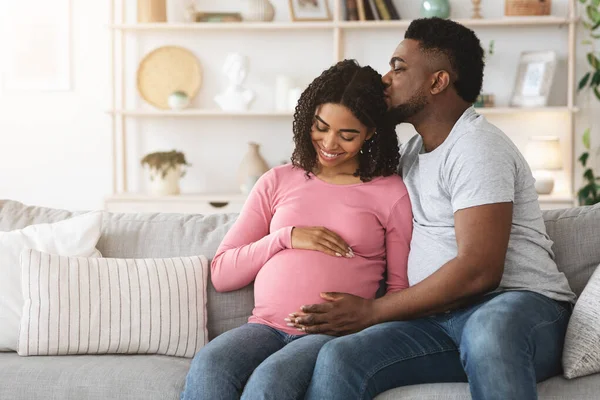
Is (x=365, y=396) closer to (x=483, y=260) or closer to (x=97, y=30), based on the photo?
(x=483, y=260)

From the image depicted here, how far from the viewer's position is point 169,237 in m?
2.33

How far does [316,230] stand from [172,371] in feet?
1.59

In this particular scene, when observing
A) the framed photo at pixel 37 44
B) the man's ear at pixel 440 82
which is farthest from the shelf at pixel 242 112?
the man's ear at pixel 440 82

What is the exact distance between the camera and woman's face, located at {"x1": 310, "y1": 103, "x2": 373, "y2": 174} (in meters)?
2.14

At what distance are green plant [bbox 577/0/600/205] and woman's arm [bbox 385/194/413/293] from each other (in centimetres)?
254

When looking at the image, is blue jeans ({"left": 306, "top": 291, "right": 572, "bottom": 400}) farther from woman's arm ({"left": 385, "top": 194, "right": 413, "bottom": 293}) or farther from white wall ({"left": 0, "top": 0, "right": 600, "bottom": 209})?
white wall ({"left": 0, "top": 0, "right": 600, "bottom": 209})

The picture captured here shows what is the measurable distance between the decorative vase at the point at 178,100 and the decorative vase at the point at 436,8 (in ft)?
4.45

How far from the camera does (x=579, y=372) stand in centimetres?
183

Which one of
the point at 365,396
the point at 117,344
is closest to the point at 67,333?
the point at 117,344

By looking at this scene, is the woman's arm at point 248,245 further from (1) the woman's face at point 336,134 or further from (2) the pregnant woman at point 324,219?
(1) the woman's face at point 336,134

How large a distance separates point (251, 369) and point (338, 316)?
25 cm

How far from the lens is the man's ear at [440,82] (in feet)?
6.82

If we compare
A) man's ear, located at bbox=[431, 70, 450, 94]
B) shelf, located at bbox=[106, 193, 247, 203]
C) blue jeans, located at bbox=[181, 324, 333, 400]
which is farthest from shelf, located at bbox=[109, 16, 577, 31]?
blue jeans, located at bbox=[181, 324, 333, 400]

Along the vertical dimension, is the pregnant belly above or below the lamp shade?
below
